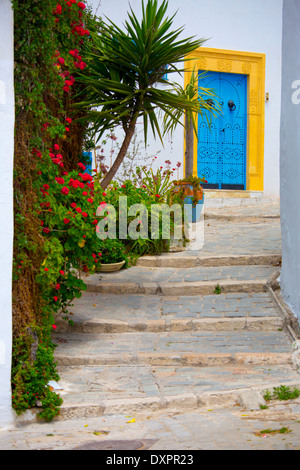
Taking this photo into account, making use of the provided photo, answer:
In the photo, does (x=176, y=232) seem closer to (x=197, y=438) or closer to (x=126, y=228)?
(x=126, y=228)

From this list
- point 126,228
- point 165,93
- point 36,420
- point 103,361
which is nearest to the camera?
point 36,420

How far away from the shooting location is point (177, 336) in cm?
538

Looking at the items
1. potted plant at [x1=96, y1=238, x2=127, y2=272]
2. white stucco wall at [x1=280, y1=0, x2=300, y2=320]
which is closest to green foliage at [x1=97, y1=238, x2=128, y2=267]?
potted plant at [x1=96, y1=238, x2=127, y2=272]

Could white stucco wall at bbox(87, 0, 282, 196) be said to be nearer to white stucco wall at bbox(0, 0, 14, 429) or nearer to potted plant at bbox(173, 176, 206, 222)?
potted plant at bbox(173, 176, 206, 222)

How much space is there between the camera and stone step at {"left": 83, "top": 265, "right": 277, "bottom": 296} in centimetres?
637

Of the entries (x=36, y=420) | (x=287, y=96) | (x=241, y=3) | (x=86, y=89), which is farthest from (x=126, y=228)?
(x=241, y=3)

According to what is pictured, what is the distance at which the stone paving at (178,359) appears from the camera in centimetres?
345

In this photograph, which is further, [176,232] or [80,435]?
[176,232]

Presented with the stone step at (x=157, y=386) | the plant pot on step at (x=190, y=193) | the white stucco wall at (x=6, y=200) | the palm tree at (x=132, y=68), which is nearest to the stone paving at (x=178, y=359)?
the stone step at (x=157, y=386)

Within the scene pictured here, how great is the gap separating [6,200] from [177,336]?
2.49m

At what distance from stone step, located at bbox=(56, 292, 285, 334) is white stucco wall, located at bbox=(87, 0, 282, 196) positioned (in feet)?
17.0
